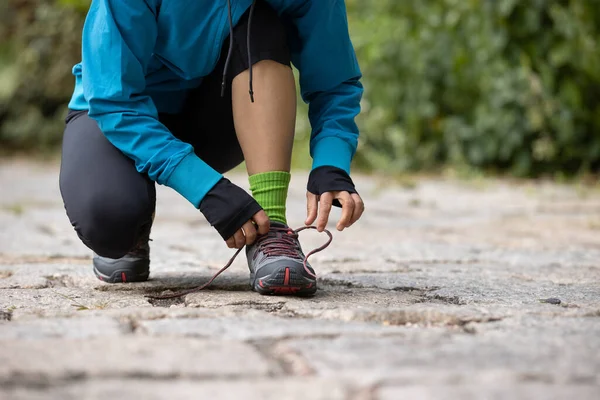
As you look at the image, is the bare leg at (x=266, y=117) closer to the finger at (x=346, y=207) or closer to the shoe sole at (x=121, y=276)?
the finger at (x=346, y=207)

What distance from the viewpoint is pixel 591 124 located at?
4918mm

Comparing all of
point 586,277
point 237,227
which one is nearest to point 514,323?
point 237,227

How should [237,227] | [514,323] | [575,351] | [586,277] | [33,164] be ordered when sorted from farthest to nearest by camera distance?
[33,164]
[586,277]
[237,227]
[514,323]
[575,351]

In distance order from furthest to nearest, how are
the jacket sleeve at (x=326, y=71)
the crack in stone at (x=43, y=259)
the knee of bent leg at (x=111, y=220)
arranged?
the crack in stone at (x=43, y=259) < the jacket sleeve at (x=326, y=71) < the knee of bent leg at (x=111, y=220)

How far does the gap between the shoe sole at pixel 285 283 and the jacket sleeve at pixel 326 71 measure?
27 cm

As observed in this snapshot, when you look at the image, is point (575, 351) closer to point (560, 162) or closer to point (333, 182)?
Answer: point (333, 182)

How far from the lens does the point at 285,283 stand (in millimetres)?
1626

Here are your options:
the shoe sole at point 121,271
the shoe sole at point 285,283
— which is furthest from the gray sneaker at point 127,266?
the shoe sole at point 285,283

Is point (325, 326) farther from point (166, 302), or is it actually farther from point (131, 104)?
point (131, 104)

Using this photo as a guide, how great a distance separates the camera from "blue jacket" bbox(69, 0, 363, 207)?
1643 millimetres

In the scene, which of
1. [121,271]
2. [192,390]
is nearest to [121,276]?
[121,271]

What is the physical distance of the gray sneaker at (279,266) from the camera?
1.63m

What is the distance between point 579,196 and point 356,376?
11.3 ft

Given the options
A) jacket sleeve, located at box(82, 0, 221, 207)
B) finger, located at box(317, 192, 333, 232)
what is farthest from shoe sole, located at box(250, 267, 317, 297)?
jacket sleeve, located at box(82, 0, 221, 207)
